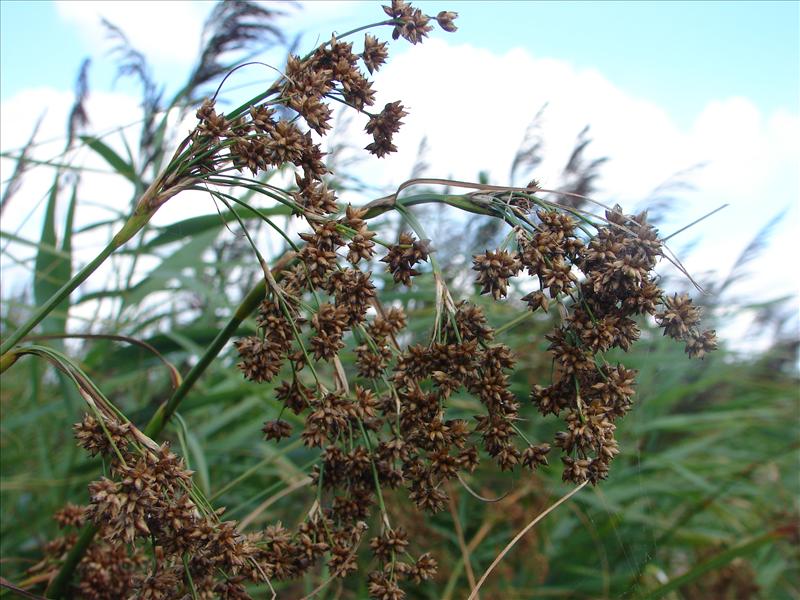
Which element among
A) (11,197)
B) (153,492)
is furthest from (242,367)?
(11,197)

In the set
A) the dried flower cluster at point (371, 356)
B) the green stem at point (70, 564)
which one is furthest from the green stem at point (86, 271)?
the green stem at point (70, 564)

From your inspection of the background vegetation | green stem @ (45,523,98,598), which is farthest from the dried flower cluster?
the background vegetation

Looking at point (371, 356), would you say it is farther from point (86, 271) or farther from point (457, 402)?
point (457, 402)

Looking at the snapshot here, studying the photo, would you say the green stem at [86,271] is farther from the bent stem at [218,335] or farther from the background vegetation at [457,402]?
the background vegetation at [457,402]

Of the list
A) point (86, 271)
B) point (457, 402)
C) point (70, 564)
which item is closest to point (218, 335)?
point (86, 271)

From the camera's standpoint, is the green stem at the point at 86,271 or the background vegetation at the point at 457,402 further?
the background vegetation at the point at 457,402
